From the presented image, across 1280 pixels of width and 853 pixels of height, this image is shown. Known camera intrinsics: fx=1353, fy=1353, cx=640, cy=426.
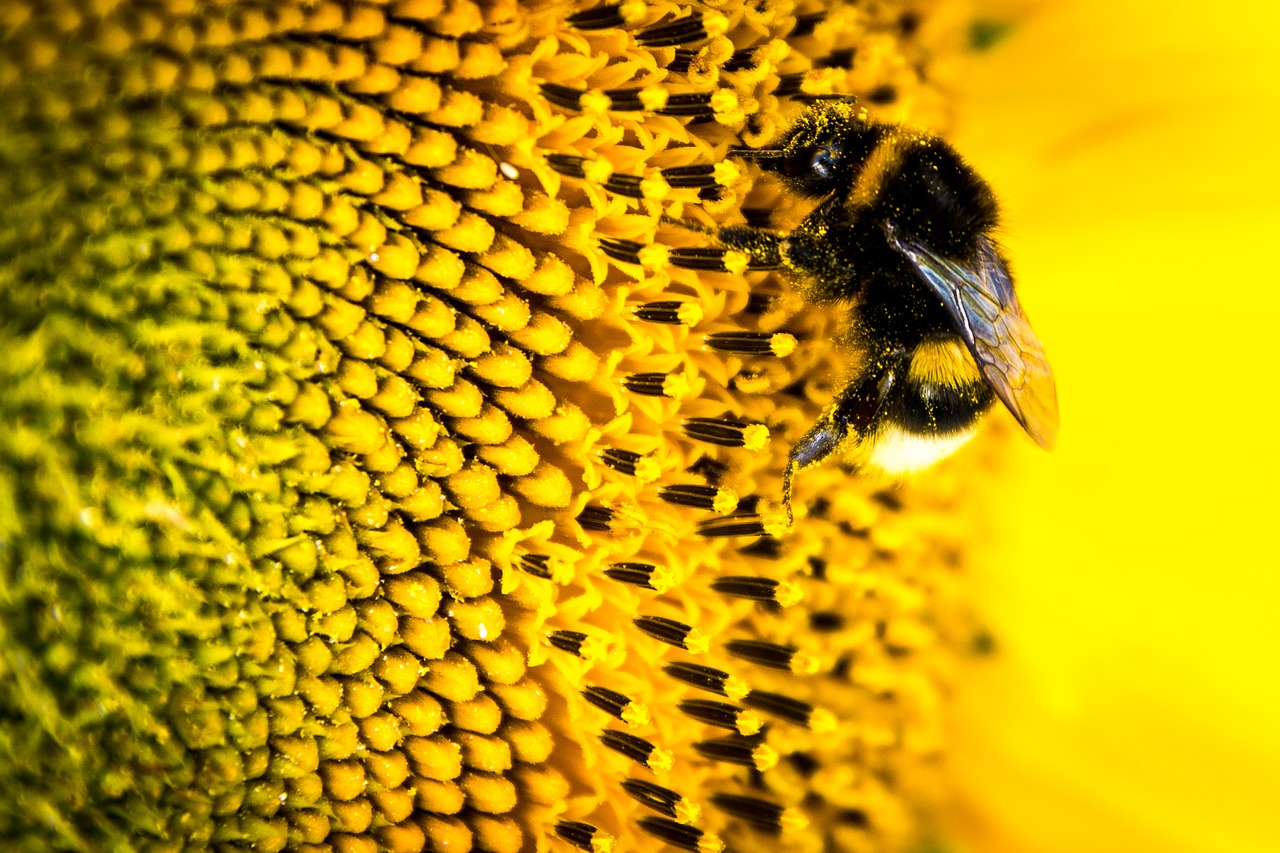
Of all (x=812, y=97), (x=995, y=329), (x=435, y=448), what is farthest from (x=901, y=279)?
(x=435, y=448)

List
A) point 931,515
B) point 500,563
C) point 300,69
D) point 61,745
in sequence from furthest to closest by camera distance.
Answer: point 931,515
point 500,563
point 300,69
point 61,745

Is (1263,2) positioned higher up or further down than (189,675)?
higher up

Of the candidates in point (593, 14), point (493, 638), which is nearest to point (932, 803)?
point (493, 638)

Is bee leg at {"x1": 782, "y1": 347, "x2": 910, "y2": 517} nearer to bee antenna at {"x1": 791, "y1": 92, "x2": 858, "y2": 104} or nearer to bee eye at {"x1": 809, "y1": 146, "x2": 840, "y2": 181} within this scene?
Result: bee eye at {"x1": 809, "y1": 146, "x2": 840, "y2": 181}

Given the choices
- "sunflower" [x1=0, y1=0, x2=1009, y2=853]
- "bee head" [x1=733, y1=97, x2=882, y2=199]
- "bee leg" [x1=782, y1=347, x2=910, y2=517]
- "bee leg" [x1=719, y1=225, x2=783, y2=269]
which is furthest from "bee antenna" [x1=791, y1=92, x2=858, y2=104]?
"bee leg" [x1=782, y1=347, x2=910, y2=517]

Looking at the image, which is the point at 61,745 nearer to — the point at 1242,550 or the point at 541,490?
the point at 541,490

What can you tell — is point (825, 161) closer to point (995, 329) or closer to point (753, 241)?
point (753, 241)
